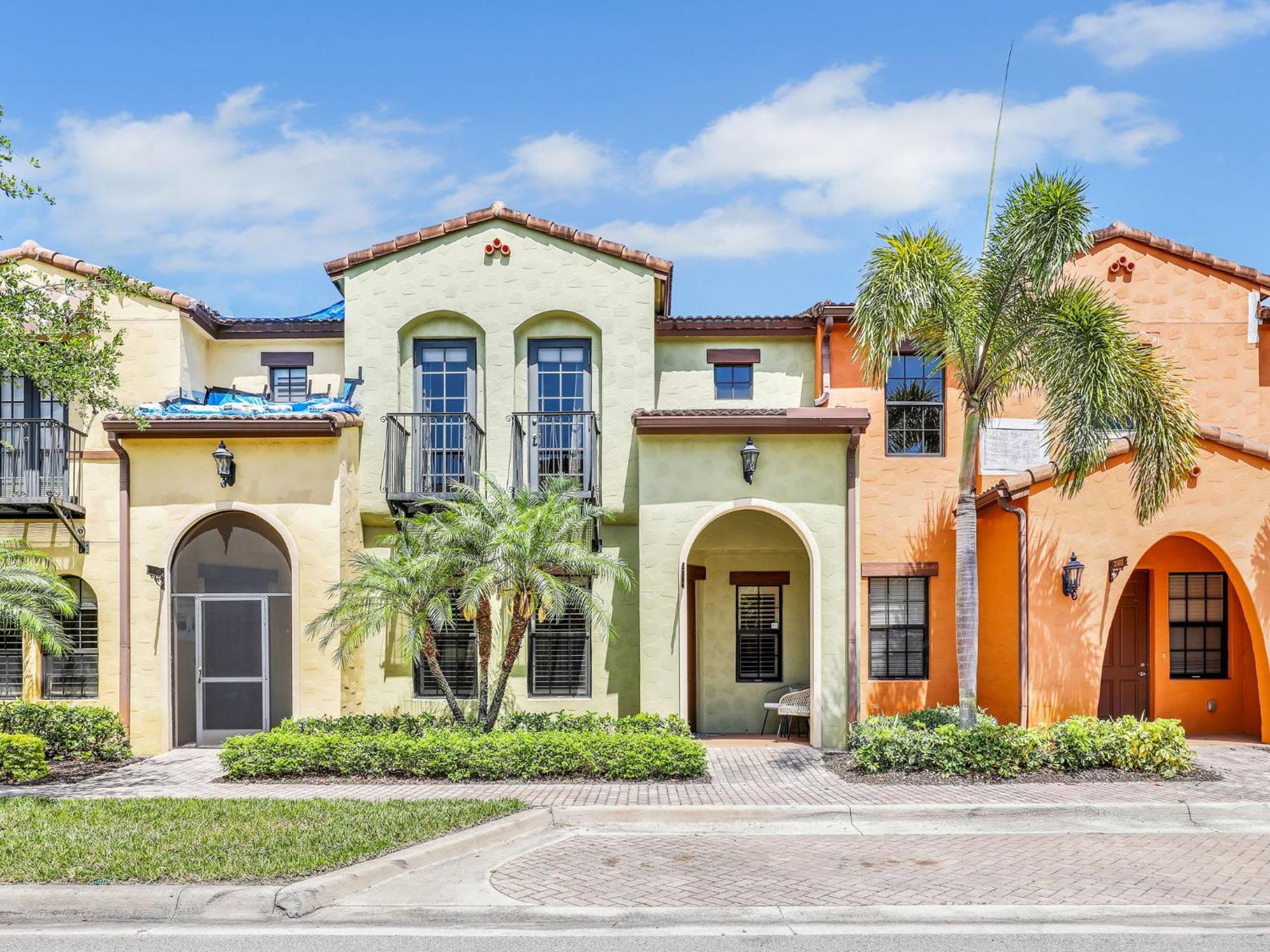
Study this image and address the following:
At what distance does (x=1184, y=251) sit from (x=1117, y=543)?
5163mm

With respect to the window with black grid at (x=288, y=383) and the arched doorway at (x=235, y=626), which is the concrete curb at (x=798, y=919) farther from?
the window with black grid at (x=288, y=383)

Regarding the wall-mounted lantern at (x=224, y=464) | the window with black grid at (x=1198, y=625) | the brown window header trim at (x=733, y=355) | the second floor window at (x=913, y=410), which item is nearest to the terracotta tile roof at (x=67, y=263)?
the wall-mounted lantern at (x=224, y=464)

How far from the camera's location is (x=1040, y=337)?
36.0 ft

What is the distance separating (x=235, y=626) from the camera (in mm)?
13547

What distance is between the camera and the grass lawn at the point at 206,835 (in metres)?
7.18

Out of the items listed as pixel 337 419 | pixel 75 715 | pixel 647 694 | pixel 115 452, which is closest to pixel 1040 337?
pixel 647 694

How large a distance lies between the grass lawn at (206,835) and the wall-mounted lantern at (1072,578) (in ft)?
25.4

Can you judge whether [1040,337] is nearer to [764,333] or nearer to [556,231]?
[764,333]

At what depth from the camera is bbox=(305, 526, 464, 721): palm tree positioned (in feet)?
37.8

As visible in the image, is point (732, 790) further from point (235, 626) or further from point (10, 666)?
point (10, 666)

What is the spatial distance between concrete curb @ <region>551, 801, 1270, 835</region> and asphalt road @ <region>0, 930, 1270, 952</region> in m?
2.85

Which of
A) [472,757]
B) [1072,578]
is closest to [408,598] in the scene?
[472,757]

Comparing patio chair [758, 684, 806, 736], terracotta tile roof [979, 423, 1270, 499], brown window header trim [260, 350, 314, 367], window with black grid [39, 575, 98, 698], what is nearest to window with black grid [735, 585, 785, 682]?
patio chair [758, 684, 806, 736]

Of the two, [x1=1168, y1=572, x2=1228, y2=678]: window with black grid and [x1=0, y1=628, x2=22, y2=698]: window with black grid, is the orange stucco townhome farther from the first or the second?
[x1=0, y1=628, x2=22, y2=698]: window with black grid
